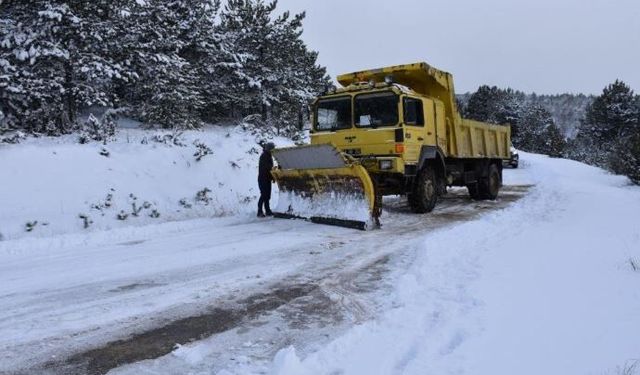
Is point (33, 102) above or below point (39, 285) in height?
above

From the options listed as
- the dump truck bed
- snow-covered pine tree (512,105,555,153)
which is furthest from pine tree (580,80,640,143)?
the dump truck bed

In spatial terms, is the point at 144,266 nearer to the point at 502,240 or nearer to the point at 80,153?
the point at 502,240

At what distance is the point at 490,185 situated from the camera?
15680 millimetres

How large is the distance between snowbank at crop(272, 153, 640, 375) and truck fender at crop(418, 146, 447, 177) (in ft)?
11.3

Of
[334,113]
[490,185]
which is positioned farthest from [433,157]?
[490,185]

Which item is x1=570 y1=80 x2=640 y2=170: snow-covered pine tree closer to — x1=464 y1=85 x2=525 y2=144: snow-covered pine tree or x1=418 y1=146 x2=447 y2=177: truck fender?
x1=464 y1=85 x2=525 y2=144: snow-covered pine tree

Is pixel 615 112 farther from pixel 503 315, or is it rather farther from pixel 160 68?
pixel 503 315

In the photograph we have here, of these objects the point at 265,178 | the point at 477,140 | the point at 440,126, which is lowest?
the point at 265,178

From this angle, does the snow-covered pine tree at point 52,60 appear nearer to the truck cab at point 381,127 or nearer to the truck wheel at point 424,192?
the truck cab at point 381,127

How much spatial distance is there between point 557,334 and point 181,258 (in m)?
4.69

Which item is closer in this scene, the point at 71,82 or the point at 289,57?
the point at 71,82

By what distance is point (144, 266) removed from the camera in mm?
6539

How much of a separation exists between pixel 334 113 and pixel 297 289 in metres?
6.62

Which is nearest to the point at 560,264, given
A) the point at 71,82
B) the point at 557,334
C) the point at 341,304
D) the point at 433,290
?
the point at 433,290
